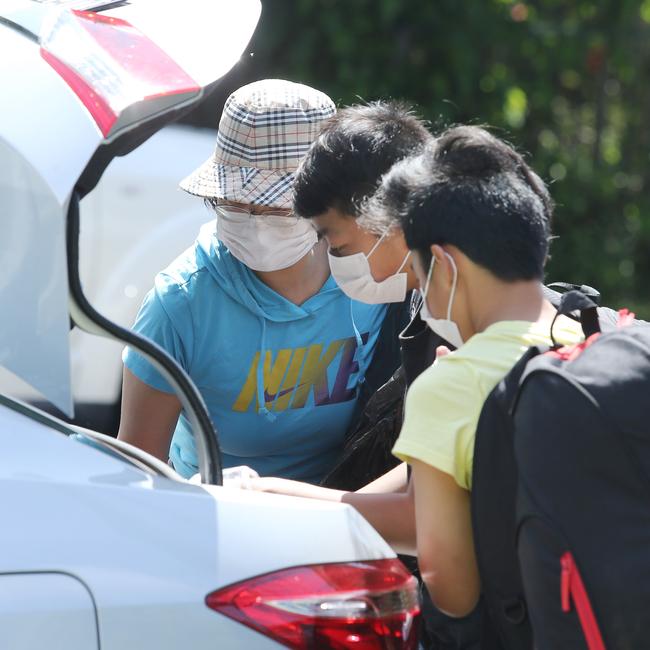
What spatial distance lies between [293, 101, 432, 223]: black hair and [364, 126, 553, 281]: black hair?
313 mm

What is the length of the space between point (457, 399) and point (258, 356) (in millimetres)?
826

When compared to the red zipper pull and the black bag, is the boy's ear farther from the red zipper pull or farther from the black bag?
the red zipper pull

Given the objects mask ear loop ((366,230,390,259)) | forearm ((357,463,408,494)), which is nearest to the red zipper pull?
forearm ((357,463,408,494))

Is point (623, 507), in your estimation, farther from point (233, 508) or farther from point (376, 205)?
point (376, 205)

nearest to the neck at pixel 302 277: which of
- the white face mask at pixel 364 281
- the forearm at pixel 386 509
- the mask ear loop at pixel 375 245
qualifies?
the white face mask at pixel 364 281

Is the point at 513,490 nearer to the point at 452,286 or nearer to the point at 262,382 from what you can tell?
the point at 452,286

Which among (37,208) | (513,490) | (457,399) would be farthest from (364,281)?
(37,208)

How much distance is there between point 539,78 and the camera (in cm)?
688

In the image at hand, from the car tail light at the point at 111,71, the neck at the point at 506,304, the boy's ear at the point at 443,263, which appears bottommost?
the neck at the point at 506,304

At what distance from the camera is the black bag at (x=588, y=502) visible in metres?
1.54

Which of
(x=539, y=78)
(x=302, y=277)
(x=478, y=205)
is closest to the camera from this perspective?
(x=478, y=205)

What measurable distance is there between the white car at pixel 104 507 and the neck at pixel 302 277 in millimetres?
829

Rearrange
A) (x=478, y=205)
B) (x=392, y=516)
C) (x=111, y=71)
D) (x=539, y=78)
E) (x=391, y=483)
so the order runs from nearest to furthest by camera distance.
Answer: (x=111, y=71), (x=478, y=205), (x=392, y=516), (x=391, y=483), (x=539, y=78)

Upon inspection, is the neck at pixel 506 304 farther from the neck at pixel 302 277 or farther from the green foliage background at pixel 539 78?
the green foliage background at pixel 539 78
